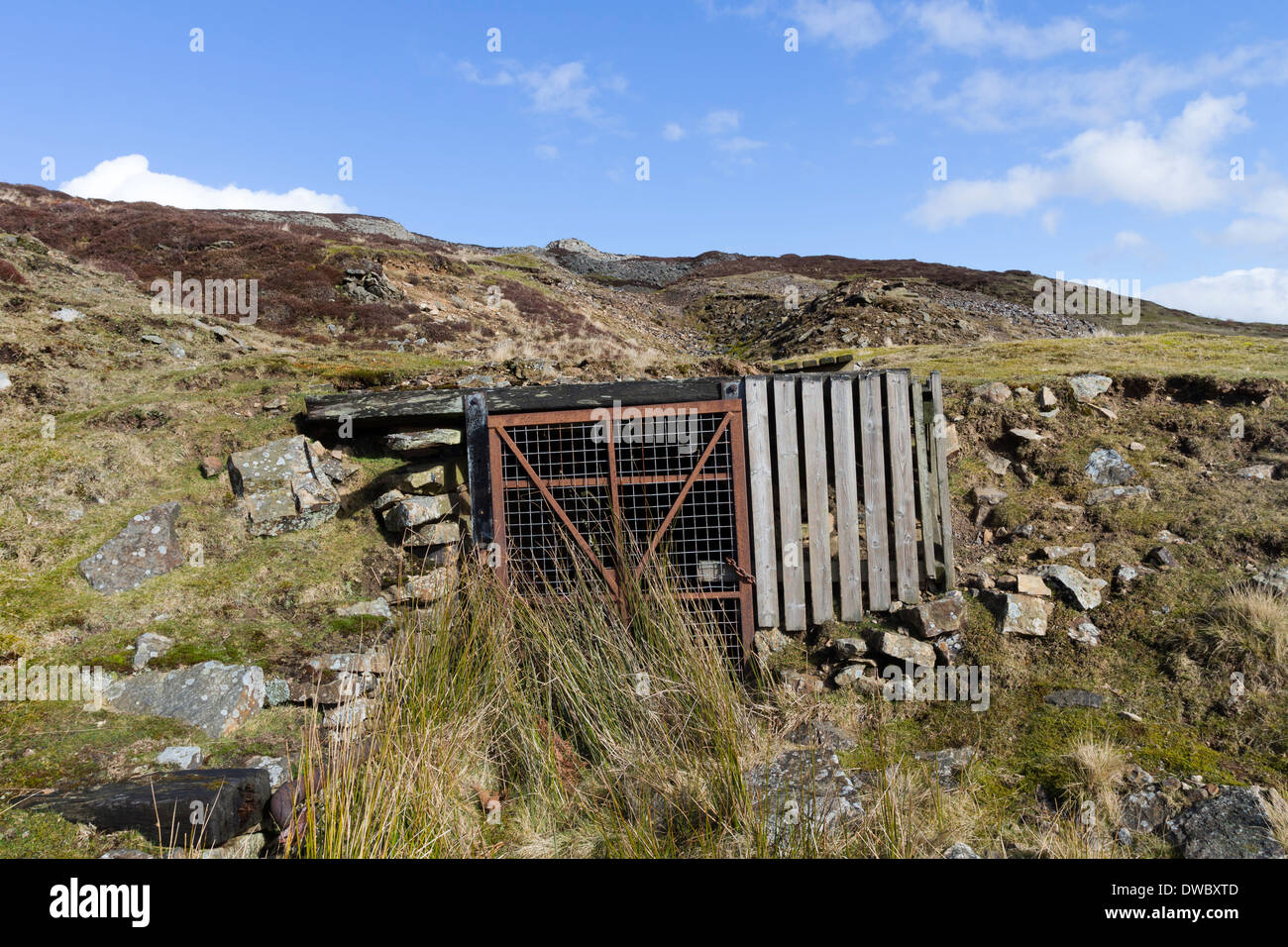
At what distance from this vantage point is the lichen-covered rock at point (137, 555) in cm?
696

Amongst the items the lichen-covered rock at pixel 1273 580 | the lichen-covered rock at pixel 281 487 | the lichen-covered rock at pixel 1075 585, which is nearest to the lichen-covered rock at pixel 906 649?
the lichen-covered rock at pixel 1075 585

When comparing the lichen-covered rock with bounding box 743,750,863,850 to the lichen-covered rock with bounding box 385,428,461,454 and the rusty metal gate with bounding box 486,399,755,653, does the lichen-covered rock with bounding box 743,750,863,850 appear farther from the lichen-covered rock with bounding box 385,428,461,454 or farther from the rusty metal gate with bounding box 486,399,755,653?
the lichen-covered rock with bounding box 385,428,461,454

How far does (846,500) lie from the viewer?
728cm

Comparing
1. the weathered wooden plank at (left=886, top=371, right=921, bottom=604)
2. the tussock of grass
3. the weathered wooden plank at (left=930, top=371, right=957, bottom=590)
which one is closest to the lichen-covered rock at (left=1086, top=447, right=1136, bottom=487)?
the weathered wooden plank at (left=930, top=371, right=957, bottom=590)

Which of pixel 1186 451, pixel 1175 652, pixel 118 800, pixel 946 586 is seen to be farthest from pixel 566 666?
pixel 1186 451

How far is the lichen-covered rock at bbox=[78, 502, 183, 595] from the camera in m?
6.96

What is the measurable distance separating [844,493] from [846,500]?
8cm

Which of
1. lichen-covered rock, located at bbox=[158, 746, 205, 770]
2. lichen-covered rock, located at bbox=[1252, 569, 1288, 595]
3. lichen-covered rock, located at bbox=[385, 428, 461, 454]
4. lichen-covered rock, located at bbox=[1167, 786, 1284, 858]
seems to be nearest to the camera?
lichen-covered rock, located at bbox=[1167, 786, 1284, 858]

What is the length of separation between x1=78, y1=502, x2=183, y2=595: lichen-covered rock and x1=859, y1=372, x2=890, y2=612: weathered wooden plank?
7.04m

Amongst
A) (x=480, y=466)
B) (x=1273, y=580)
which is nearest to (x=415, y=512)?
(x=480, y=466)

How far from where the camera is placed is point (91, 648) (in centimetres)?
611

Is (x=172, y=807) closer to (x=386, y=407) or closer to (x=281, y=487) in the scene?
(x=281, y=487)

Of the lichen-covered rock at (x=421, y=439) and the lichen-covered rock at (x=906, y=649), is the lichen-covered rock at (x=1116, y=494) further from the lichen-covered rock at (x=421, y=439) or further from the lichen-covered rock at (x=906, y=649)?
the lichen-covered rock at (x=421, y=439)
